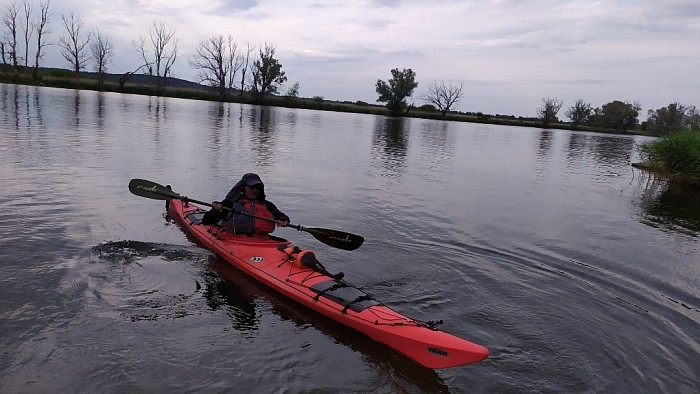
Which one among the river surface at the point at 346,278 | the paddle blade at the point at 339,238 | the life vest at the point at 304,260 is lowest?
the river surface at the point at 346,278

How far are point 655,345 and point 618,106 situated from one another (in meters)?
95.0

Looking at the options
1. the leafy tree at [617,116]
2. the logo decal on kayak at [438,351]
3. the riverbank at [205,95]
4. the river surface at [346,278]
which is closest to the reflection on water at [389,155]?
the river surface at [346,278]

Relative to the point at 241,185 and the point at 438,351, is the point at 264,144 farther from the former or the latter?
the point at 438,351

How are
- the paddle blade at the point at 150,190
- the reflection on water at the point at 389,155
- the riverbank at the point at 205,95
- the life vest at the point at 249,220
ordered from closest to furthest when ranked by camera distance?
1. the life vest at the point at 249,220
2. the paddle blade at the point at 150,190
3. the reflection on water at the point at 389,155
4. the riverbank at the point at 205,95

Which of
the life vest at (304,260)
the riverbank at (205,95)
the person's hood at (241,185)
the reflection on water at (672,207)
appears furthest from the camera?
the riverbank at (205,95)

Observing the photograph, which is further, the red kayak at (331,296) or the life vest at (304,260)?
the life vest at (304,260)

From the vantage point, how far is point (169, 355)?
5766 mm

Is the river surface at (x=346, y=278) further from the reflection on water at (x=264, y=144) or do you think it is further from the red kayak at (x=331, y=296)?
the reflection on water at (x=264, y=144)

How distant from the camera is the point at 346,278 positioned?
28.1 feet

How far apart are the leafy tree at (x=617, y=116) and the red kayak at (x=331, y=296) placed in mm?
94879

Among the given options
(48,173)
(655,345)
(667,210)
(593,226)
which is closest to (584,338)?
(655,345)

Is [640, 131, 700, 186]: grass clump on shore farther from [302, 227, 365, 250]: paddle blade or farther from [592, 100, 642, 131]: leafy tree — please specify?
[592, 100, 642, 131]: leafy tree

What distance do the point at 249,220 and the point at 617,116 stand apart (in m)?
95.0

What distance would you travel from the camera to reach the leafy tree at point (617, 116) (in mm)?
87812
